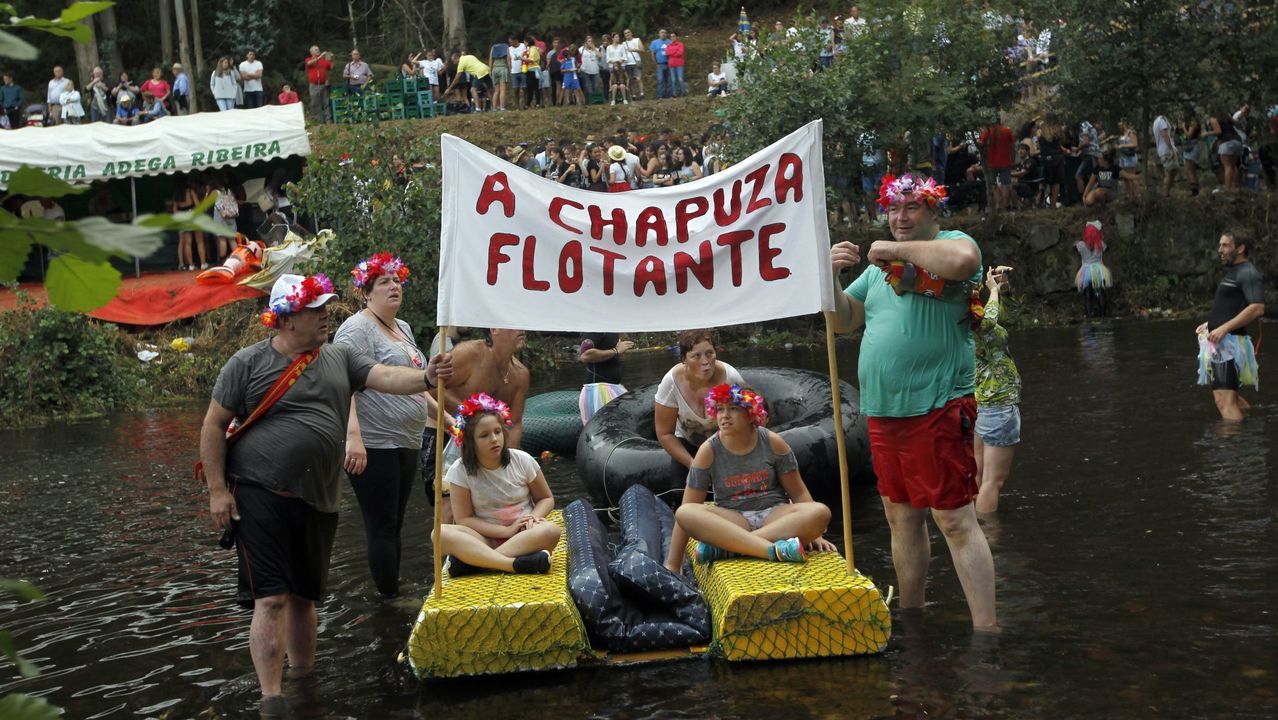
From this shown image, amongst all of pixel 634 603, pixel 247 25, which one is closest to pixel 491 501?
pixel 634 603

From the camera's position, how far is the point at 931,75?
2330cm

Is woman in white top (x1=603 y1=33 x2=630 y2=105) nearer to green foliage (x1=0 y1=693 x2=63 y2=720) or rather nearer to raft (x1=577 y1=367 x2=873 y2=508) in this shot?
raft (x1=577 y1=367 x2=873 y2=508)

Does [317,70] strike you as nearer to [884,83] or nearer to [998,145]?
[884,83]

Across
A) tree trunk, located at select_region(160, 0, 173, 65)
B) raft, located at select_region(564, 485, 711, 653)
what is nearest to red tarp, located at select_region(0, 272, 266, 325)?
tree trunk, located at select_region(160, 0, 173, 65)

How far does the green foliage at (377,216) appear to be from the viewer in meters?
21.0

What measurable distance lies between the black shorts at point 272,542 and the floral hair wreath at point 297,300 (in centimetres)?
77

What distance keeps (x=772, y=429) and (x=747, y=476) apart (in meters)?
2.99

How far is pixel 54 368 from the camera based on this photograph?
18.9 m

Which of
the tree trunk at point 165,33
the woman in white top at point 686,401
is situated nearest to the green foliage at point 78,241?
the woman in white top at point 686,401

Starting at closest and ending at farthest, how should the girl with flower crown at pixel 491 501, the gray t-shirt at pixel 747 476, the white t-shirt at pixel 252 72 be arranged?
the girl with flower crown at pixel 491 501 < the gray t-shirt at pixel 747 476 < the white t-shirt at pixel 252 72

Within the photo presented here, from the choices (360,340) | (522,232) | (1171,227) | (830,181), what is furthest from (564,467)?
(1171,227)

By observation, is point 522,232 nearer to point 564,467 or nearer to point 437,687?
point 437,687

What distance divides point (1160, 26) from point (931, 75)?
3.93m

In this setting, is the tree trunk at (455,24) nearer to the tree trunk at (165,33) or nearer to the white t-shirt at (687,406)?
the tree trunk at (165,33)
